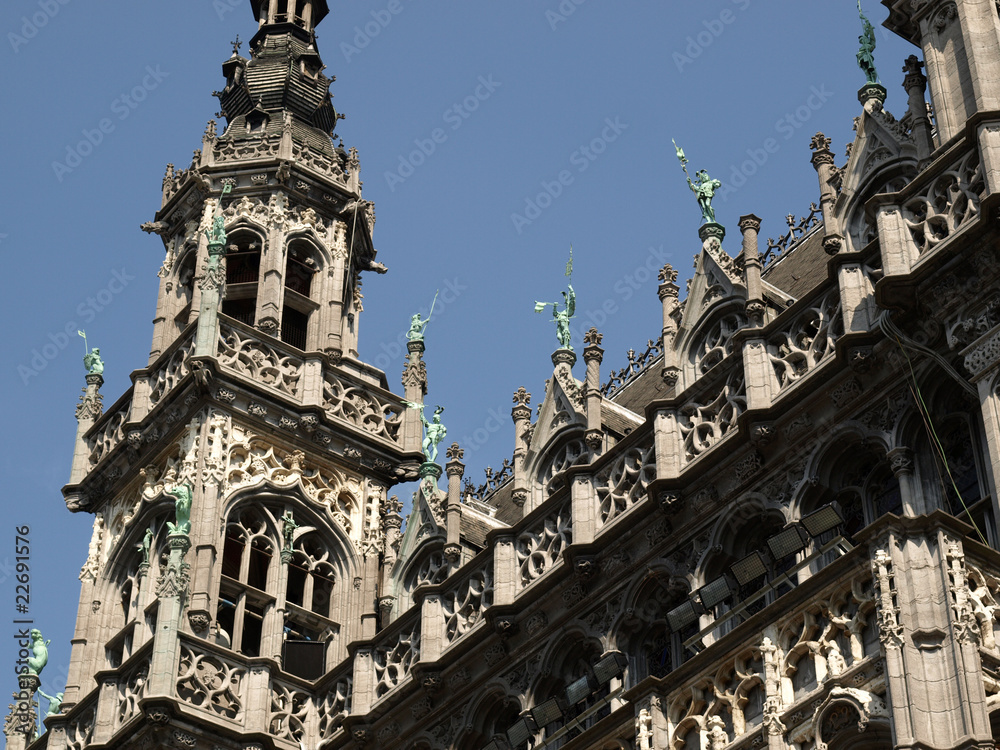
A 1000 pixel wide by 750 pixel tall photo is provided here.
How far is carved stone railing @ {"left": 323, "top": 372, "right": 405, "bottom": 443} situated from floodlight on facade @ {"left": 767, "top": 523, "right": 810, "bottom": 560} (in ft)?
46.0

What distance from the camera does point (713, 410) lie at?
95.9ft

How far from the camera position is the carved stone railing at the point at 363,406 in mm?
39250

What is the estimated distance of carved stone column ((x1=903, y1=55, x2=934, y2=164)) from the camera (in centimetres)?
2817

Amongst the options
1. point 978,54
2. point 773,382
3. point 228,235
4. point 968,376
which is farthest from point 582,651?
point 228,235

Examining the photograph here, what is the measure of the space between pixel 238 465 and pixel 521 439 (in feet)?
20.0

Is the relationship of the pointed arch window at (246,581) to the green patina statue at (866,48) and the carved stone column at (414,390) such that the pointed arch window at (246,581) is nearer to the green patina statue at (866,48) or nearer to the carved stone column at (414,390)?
the carved stone column at (414,390)

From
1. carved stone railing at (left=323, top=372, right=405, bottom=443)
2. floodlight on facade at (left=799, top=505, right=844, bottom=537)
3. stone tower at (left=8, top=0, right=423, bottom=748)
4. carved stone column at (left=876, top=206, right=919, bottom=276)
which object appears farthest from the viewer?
carved stone railing at (left=323, top=372, right=405, bottom=443)

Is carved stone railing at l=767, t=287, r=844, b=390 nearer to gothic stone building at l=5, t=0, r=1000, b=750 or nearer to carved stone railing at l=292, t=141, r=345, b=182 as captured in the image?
gothic stone building at l=5, t=0, r=1000, b=750

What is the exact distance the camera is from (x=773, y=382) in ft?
92.6

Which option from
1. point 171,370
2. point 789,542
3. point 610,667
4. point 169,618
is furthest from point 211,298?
point 789,542

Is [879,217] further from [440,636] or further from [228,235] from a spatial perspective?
[228,235]

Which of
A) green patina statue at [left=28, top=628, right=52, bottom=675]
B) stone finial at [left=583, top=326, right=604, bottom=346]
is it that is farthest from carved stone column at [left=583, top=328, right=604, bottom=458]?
green patina statue at [left=28, top=628, right=52, bottom=675]

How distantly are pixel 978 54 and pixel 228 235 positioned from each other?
18.8m

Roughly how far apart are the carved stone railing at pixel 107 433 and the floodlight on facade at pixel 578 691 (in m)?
13.7
